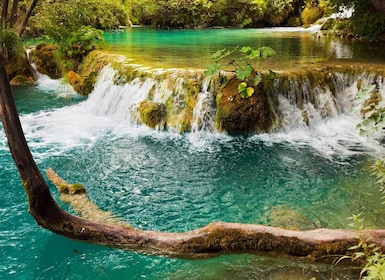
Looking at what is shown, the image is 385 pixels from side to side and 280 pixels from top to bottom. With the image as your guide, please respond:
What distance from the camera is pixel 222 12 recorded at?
28.8m

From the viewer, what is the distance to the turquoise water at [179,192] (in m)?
3.75

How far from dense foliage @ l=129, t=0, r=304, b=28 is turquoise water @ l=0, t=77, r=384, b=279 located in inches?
844

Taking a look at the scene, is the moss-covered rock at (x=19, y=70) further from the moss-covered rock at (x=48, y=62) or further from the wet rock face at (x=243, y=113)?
the wet rock face at (x=243, y=113)

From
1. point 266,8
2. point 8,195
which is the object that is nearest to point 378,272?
point 8,195

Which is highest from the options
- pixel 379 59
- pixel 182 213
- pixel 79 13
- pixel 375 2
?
pixel 79 13

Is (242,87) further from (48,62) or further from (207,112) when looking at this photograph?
(48,62)

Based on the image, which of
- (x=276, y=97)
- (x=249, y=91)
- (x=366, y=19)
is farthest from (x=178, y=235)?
(x=366, y=19)

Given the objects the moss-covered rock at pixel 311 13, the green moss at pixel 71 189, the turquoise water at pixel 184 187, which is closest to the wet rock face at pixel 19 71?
the turquoise water at pixel 184 187

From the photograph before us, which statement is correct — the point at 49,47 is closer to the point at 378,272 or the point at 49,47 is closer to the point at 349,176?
the point at 349,176

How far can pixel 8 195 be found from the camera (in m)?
5.52

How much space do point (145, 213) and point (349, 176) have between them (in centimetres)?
327

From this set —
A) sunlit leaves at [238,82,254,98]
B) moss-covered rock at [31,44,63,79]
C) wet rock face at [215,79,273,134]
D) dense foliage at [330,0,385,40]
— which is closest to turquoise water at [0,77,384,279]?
wet rock face at [215,79,273,134]

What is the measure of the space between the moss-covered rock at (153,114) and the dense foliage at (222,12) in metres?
20.7

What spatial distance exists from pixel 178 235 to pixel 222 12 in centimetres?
2742
